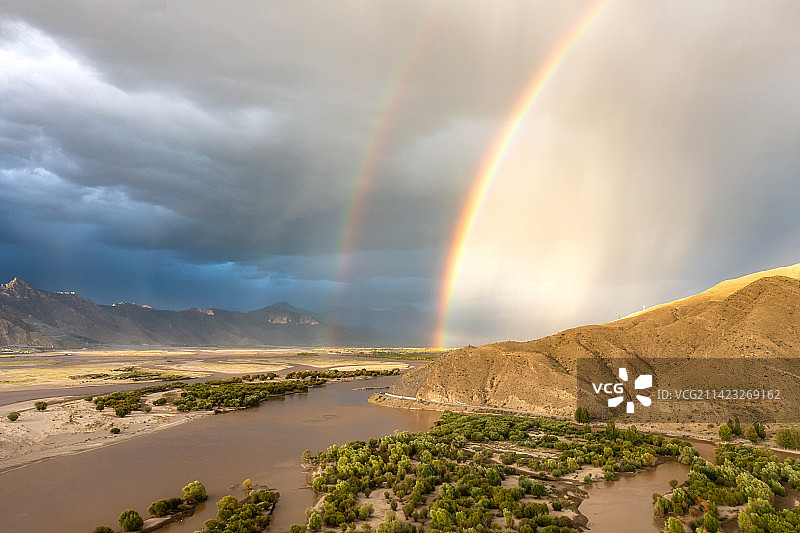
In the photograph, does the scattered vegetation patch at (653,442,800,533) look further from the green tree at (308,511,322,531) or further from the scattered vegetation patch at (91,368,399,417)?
the scattered vegetation patch at (91,368,399,417)

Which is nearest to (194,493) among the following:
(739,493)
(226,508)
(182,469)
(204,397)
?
(226,508)

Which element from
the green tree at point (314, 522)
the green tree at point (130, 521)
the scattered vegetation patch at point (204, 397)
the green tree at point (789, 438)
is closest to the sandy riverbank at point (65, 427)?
the scattered vegetation patch at point (204, 397)

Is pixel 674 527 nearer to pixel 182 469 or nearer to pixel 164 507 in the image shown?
pixel 164 507

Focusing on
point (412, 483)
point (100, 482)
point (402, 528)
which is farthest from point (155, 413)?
point (402, 528)

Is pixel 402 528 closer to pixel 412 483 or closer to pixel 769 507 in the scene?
pixel 412 483

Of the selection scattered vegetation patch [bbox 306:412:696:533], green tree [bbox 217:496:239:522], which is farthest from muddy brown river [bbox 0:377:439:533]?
scattered vegetation patch [bbox 306:412:696:533]

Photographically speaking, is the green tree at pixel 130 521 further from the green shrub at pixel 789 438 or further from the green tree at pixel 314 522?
the green shrub at pixel 789 438
